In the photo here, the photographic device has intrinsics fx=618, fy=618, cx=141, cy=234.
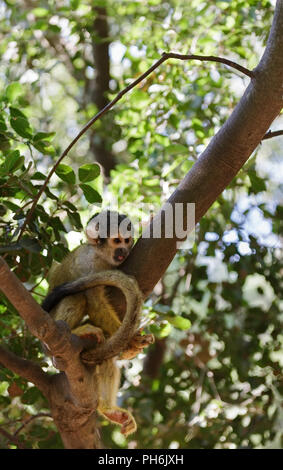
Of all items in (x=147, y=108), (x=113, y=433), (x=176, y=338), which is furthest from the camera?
(x=176, y=338)

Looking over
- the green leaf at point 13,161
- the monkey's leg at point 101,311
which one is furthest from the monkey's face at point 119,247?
the green leaf at point 13,161

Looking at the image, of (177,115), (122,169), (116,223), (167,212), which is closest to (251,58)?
(177,115)

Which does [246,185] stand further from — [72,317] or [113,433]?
[113,433]

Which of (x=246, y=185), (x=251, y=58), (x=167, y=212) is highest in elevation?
(x=251, y=58)

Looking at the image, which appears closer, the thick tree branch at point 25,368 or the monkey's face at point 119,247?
the thick tree branch at point 25,368

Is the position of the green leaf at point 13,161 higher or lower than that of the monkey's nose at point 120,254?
higher

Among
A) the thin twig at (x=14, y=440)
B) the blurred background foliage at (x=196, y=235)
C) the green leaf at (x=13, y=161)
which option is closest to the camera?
the green leaf at (x=13, y=161)

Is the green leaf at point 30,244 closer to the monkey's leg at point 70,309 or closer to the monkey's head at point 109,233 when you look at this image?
the monkey's leg at point 70,309

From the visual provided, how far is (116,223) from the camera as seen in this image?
10.9ft

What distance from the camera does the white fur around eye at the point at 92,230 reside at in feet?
10.8

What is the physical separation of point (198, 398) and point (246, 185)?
1.51 m

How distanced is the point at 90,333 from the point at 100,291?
0.63 feet

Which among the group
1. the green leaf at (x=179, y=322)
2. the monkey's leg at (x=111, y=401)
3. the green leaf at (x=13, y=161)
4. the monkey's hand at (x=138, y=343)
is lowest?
the monkey's leg at (x=111, y=401)

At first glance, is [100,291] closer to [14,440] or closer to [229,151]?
[229,151]
